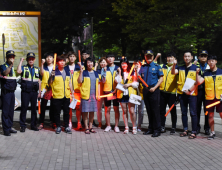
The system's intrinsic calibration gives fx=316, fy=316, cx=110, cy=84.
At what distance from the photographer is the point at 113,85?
791 centimetres

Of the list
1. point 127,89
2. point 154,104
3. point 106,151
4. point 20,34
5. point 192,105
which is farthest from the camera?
point 20,34

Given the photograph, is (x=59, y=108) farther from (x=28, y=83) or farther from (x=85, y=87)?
(x=28, y=83)

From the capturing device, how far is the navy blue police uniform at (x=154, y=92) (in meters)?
7.54

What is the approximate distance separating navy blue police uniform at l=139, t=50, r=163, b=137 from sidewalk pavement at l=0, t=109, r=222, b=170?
40cm

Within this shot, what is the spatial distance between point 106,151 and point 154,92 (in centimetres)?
212

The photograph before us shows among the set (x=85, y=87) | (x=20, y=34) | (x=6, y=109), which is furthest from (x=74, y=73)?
(x=20, y=34)

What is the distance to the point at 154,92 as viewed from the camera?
7.55 m

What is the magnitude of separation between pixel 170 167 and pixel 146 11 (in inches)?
704

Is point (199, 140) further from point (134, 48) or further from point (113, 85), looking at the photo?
point (134, 48)

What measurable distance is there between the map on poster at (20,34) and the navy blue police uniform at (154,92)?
643 centimetres

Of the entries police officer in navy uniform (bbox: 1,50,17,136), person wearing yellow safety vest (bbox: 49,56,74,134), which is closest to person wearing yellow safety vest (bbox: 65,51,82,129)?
person wearing yellow safety vest (bbox: 49,56,74,134)

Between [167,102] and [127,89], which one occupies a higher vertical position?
[127,89]

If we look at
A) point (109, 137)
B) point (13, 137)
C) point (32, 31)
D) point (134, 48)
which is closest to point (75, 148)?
point (109, 137)

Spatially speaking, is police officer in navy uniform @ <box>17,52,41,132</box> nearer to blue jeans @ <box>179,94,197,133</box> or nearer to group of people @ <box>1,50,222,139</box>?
group of people @ <box>1,50,222,139</box>
